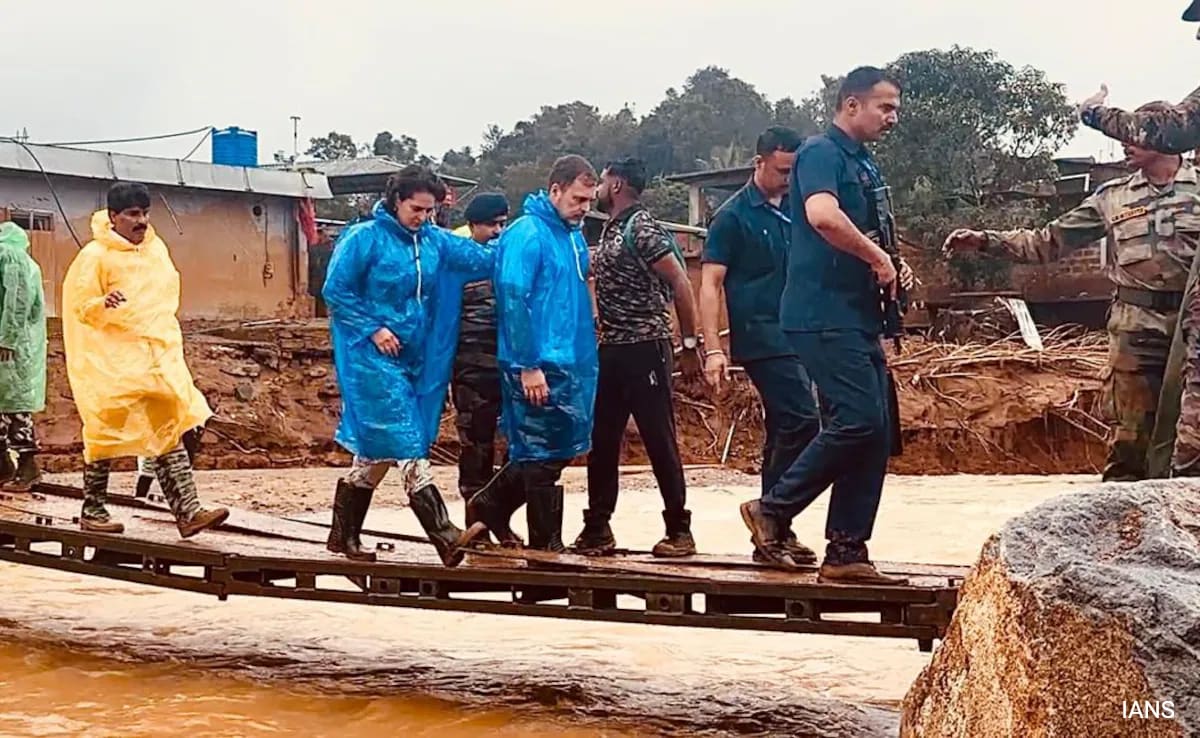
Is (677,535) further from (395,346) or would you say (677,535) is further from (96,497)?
(96,497)

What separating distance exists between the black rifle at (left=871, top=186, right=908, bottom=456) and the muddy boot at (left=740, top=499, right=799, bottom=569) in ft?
1.73

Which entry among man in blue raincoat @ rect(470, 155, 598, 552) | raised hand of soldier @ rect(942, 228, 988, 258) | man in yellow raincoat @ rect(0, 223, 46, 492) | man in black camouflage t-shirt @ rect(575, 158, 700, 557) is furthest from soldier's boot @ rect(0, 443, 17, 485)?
raised hand of soldier @ rect(942, 228, 988, 258)

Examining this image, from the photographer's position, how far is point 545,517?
588 centimetres

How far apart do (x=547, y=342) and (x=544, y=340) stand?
14mm

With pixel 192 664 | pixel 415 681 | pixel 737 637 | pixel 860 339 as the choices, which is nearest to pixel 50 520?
pixel 192 664

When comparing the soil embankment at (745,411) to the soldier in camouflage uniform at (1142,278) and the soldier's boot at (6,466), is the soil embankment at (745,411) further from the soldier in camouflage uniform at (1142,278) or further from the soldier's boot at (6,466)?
the soldier in camouflage uniform at (1142,278)

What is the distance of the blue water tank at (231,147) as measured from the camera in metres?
27.2

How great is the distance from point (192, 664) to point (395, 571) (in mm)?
1483

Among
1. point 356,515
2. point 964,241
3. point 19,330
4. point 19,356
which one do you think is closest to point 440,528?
point 356,515

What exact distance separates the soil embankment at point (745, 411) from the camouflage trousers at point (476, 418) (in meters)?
11.1

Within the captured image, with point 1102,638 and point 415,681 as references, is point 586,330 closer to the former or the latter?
point 415,681

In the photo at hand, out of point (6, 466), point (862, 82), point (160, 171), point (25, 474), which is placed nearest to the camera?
point (862, 82)

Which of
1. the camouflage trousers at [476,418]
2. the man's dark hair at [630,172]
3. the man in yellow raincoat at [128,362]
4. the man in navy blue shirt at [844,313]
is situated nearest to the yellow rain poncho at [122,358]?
the man in yellow raincoat at [128,362]

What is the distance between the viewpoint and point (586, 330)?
5.84 meters
